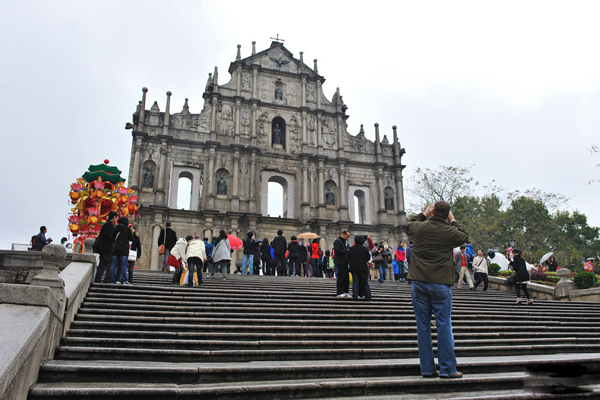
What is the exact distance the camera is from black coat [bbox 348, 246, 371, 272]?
31.3ft

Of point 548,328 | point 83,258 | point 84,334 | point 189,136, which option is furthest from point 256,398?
point 189,136

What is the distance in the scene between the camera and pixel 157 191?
24422 mm

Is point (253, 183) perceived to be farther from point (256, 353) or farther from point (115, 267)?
point (256, 353)

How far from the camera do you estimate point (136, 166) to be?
24.6m

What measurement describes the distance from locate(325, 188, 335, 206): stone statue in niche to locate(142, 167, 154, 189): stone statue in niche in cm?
1029

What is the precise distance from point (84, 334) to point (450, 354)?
4744 mm

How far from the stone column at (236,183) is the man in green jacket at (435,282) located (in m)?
20.8

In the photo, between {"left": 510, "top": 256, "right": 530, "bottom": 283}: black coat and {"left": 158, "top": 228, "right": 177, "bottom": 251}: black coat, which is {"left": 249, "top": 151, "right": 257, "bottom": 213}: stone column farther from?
{"left": 510, "top": 256, "right": 530, "bottom": 283}: black coat

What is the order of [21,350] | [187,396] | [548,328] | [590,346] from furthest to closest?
[548,328]
[590,346]
[187,396]
[21,350]

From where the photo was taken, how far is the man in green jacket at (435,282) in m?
4.55

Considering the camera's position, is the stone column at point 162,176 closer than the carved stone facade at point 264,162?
Yes

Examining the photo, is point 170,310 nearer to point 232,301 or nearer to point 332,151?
point 232,301

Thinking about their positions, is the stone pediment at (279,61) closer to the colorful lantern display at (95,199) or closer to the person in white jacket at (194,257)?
the colorful lantern display at (95,199)

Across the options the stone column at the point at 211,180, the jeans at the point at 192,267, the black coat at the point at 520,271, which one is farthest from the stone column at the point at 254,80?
the black coat at the point at 520,271
